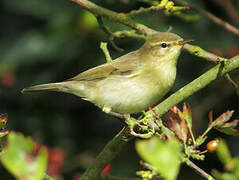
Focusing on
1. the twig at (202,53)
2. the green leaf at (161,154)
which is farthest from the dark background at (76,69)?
the green leaf at (161,154)

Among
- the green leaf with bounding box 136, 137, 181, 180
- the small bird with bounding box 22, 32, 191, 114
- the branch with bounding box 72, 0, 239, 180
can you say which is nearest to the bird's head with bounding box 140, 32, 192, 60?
the small bird with bounding box 22, 32, 191, 114

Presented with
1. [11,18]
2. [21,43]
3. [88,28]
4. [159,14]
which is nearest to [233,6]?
[159,14]

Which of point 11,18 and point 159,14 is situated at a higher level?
point 159,14

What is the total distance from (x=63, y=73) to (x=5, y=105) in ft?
2.15

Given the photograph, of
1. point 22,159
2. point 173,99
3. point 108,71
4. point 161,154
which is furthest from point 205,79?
point 22,159

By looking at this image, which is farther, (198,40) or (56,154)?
(198,40)

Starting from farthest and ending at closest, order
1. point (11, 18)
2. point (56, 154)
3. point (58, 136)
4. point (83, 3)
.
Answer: point (11, 18)
point (58, 136)
point (56, 154)
point (83, 3)

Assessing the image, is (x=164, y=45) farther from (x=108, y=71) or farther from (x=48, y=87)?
(x=48, y=87)

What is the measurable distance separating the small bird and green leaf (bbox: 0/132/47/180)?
5.94ft

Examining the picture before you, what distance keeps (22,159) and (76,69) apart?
292 centimetres

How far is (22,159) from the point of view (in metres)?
0.91

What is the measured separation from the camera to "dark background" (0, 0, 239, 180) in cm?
358

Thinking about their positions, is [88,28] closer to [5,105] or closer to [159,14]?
[159,14]

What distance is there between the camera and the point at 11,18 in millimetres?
4191
